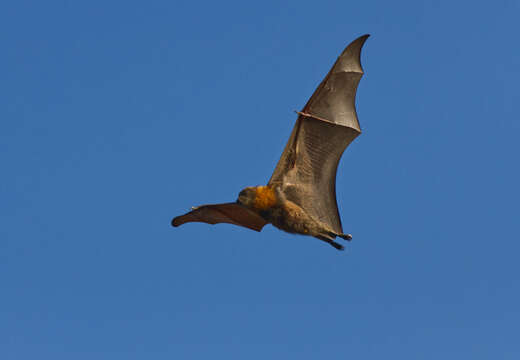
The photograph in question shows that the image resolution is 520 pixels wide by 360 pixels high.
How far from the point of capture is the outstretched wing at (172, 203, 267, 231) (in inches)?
631

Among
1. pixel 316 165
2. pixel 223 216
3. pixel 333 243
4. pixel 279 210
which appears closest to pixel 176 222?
pixel 223 216

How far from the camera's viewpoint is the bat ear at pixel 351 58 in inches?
569

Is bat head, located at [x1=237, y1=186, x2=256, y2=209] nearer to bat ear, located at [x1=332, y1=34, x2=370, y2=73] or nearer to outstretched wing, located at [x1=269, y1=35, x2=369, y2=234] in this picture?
outstretched wing, located at [x1=269, y1=35, x2=369, y2=234]

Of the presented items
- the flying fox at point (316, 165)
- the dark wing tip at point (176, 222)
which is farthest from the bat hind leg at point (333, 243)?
the dark wing tip at point (176, 222)

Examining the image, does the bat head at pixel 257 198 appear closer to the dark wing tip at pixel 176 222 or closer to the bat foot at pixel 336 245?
the bat foot at pixel 336 245

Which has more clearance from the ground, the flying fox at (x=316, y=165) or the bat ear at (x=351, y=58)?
the bat ear at (x=351, y=58)

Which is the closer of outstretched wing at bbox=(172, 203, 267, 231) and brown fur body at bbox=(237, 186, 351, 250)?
brown fur body at bbox=(237, 186, 351, 250)

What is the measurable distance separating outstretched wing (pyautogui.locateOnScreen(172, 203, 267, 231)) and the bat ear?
3886 mm

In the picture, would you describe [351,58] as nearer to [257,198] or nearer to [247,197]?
[257,198]

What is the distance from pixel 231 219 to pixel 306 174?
2.53 meters

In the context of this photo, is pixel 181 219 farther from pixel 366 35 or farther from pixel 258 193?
pixel 366 35

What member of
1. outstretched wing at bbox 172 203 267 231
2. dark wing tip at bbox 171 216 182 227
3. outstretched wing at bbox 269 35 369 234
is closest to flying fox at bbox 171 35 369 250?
outstretched wing at bbox 269 35 369 234

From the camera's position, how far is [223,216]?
16.6m

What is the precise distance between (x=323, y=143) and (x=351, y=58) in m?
1.99
